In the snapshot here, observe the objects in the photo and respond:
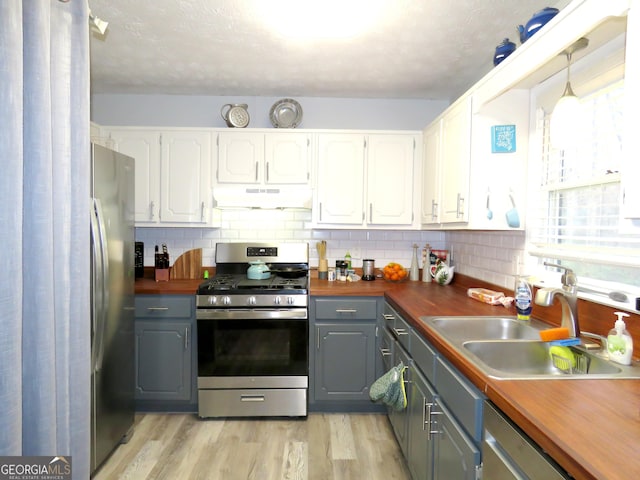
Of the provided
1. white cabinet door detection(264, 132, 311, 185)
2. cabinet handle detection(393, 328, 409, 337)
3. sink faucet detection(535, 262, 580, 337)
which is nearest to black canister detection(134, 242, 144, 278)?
white cabinet door detection(264, 132, 311, 185)

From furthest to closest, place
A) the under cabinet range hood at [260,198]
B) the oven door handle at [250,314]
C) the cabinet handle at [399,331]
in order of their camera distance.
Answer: the under cabinet range hood at [260,198]
the oven door handle at [250,314]
the cabinet handle at [399,331]

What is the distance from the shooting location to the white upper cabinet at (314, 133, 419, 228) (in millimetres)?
3162

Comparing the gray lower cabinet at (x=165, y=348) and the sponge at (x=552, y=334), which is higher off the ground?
the sponge at (x=552, y=334)

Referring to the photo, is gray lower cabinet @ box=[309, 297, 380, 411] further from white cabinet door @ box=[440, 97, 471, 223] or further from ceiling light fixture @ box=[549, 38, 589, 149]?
ceiling light fixture @ box=[549, 38, 589, 149]

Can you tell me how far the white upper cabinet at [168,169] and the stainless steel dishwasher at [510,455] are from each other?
257cm

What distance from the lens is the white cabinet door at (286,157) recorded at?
3.15 metres

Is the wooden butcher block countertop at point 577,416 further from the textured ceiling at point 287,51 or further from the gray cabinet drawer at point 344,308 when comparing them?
the textured ceiling at point 287,51

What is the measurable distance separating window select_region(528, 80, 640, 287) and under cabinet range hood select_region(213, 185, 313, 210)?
1651mm

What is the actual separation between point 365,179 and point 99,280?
201 centimetres

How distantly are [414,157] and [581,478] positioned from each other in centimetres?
265

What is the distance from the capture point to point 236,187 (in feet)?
10.3

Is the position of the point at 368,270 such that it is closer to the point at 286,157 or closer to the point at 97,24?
the point at 286,157

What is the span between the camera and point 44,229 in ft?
3.74

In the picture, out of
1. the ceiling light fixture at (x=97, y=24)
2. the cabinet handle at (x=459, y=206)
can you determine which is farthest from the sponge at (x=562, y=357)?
the ceiling light fixture at (x=97, y=24)
